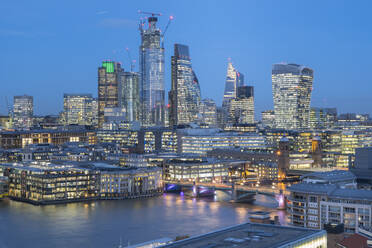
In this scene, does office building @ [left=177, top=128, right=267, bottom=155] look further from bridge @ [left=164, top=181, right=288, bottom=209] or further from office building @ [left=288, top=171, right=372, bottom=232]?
office building @ [left=288, top=171, right=372, bottom=232]

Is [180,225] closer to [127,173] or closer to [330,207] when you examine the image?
[330,207]

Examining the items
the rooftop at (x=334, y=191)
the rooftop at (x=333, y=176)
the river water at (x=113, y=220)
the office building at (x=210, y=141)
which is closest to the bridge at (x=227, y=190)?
the river water at (x=113, y=220)

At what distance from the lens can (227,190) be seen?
80.1 metres

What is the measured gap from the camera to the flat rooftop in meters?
32.1

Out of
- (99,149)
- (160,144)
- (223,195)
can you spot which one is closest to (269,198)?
(223,195)

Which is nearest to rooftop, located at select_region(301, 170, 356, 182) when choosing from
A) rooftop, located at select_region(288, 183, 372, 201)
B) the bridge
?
rooftop, located at select_region(288, 183, 372, 201)

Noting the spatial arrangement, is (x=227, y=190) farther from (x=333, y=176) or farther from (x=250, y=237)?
(x=250, y=237)

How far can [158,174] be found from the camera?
84812mm

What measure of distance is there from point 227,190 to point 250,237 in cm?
4651

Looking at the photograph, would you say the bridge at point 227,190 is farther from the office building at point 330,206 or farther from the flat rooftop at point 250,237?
the flat rooftop at point 250,237

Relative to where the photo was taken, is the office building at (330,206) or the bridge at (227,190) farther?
the bridge at (227,190)

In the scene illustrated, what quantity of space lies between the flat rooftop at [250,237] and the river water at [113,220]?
1558 centimetres

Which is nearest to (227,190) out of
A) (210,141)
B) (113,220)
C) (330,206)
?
(113,220)

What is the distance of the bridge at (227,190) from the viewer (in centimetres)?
7231
